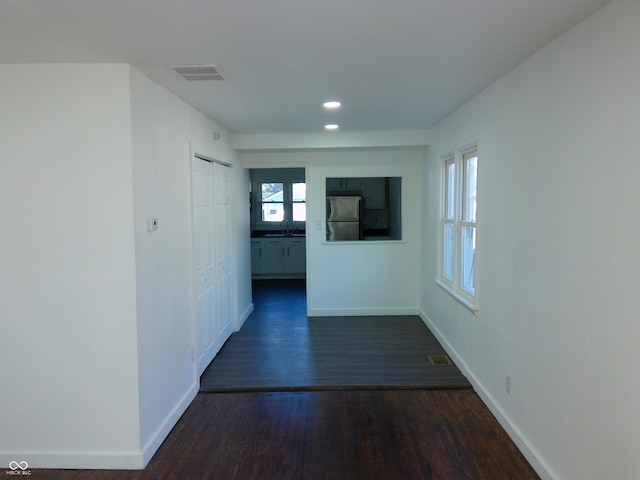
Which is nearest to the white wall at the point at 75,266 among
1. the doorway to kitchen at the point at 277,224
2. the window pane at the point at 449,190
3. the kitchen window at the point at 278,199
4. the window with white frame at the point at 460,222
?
the window with white frame at the point at 460,222

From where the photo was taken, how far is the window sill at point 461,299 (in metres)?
3.54

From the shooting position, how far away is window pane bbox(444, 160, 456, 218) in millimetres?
4527

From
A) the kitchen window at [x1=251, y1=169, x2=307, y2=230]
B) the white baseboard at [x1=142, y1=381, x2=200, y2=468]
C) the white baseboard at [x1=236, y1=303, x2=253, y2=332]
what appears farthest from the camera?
the kitchen window at [x1=251, y1=169, x2=307, y2=230]

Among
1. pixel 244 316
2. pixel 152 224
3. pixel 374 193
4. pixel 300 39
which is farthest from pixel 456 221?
pixel 244 316

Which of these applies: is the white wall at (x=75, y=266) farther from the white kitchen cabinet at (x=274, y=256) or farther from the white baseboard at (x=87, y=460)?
the white kitchen cabinet at (x=274, y=256)

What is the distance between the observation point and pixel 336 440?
2869mm

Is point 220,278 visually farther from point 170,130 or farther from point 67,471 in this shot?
point 67,471

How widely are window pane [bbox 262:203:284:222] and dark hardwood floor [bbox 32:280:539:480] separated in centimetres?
586

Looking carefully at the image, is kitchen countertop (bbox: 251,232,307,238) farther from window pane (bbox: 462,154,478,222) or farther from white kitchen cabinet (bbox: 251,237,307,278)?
Result: window pane (bbox: 462,154,478,222)

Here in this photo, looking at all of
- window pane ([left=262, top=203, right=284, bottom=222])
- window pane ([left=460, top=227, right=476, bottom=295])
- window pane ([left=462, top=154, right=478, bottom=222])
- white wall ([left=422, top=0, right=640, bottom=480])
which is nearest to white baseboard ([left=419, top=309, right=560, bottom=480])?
white wall ([left=422, top=0, right=640, bottom=480])

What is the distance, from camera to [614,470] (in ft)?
5.91

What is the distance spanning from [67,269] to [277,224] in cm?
672

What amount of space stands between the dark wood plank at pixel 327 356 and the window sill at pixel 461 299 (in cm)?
65

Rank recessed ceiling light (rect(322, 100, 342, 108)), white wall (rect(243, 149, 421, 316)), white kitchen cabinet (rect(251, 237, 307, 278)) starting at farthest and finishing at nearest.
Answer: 1. white kitchen cabinet (rect(251, 237, 307, 278))
2. white wall (rect(243, 149, 421, 316))
3. recessed ceiling light (rect(322, 100, 342, 108))
